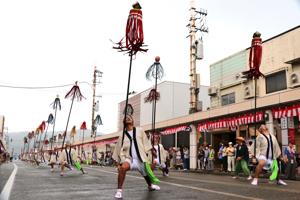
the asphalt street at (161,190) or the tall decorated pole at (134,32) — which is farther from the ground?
the tall decorated pole at (134,32)

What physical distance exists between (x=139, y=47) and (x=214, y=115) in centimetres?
1310

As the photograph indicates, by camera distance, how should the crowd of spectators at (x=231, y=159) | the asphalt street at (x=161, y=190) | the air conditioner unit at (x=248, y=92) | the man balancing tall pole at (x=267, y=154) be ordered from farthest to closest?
1. the air conditioner unit at (x=248, y=92)
2. the crowd of spectators at (x=231, y=159)
3. the man balancing tall pole at (x=267, y=154)
4. the asphalt street at (x=161, y=190)

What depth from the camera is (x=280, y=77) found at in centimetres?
2227

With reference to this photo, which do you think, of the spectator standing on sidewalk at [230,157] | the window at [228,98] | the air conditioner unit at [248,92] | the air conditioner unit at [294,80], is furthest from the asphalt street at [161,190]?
the window at [228,98]

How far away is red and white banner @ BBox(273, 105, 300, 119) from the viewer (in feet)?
47.3

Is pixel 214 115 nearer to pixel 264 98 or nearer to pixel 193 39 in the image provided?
pixel 264 98

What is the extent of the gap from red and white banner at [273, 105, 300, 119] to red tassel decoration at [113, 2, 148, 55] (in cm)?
1001

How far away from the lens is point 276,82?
893 inches

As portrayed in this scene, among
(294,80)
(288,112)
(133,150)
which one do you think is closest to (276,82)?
(294,80)

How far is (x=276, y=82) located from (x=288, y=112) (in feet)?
27.7

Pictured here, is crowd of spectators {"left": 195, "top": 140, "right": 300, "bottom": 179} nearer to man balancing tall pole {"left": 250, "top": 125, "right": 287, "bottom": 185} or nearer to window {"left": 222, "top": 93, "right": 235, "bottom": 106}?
man balancing tall pole {"left": 250, "top": 125, "right": 287, "bottom": 185}

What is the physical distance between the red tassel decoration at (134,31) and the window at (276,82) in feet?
56.0

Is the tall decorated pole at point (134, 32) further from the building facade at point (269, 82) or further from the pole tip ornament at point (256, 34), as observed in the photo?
the building facade at point (269, 82)

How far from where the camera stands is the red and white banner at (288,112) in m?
14.4
